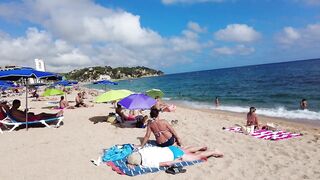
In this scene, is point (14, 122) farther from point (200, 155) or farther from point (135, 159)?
point (200, 155)

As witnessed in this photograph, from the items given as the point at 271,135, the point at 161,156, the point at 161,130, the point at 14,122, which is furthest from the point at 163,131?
the point at 14,122

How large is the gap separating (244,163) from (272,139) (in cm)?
267

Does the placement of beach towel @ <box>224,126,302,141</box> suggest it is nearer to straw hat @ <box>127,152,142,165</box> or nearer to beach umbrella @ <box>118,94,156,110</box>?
beach umbrella @ <box>118,94,156,110</box>

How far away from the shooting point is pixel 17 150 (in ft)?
25.5

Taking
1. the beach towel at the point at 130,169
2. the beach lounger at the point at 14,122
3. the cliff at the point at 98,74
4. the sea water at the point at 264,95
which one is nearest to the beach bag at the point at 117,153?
the beach towel at the point at 130,169

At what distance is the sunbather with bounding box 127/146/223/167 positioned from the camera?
624cm

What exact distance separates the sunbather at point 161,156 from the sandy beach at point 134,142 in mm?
302

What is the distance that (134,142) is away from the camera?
28.5ft

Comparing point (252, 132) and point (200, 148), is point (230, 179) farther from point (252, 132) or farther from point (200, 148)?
point (252, 132)

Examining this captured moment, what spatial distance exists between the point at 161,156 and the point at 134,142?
2.47 m

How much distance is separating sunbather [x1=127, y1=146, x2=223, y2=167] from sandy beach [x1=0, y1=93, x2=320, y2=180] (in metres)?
0.30

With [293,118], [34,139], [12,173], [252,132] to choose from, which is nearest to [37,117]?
[34,139]

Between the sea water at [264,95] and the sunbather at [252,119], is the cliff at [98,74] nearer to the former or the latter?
the sea water at [264,95]

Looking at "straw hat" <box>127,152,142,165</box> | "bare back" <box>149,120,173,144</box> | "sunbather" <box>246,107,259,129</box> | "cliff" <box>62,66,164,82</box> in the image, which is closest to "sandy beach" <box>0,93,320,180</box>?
"straw hat" <box>127,152,142,165</box>
